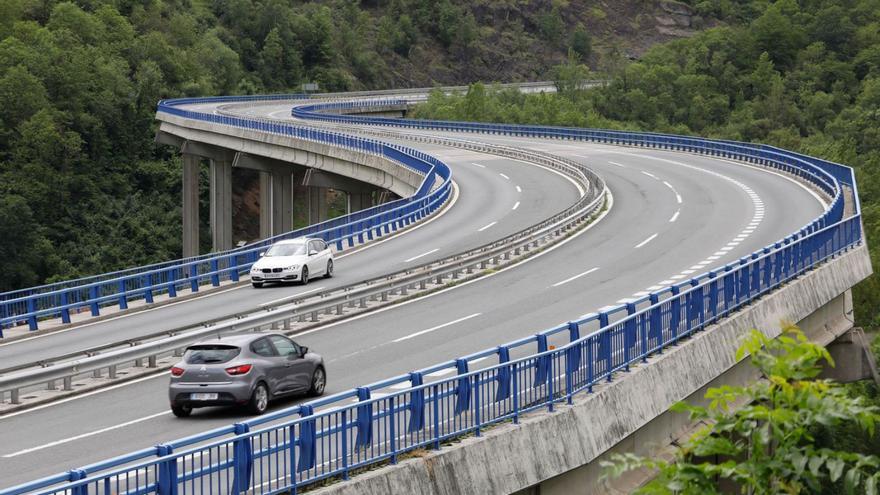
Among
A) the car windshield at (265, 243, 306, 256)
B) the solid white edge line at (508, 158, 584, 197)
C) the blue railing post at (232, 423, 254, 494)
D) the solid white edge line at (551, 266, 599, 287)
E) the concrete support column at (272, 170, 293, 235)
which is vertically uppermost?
the blue railing post at (232, 423, 254, 494)

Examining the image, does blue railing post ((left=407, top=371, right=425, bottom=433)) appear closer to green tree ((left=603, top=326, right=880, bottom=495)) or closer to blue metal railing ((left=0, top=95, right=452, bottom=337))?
green tree ((left=603, top=326, right=880, bottom=495))

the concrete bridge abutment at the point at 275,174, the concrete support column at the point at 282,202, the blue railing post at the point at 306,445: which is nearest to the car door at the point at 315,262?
the concrete bridge abutment at the point at 275,174

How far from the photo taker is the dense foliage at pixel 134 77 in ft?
315

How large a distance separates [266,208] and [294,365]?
67.2 m

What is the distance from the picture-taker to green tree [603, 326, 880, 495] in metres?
7.92

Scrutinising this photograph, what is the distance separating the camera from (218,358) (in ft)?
64.8

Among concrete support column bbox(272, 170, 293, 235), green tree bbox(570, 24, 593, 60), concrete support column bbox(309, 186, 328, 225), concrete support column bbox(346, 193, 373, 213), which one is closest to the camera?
concrete support column bbox(346, 193, 373, 213)

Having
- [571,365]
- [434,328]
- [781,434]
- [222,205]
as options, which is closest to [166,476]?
[781,434]

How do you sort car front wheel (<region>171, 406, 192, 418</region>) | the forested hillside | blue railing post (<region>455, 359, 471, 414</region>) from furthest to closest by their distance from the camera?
the forested hillside < car front wheel (<region>171, 406, 192, 418</region>) < blue railing post (<region>455, 359, 471, 414</region>)

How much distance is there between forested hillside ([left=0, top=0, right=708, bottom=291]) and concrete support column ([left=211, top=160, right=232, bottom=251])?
836 centimetres

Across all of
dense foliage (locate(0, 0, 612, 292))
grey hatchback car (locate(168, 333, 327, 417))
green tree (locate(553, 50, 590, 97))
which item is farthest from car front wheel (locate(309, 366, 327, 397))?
green tree (locate(553, 50, 590, 97))

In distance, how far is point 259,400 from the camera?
64.7 ft

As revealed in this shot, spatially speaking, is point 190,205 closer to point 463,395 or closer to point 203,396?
point 203,396

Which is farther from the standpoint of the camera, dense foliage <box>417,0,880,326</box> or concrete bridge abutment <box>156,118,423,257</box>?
dense foliage <box>417,0,880,326</box>
